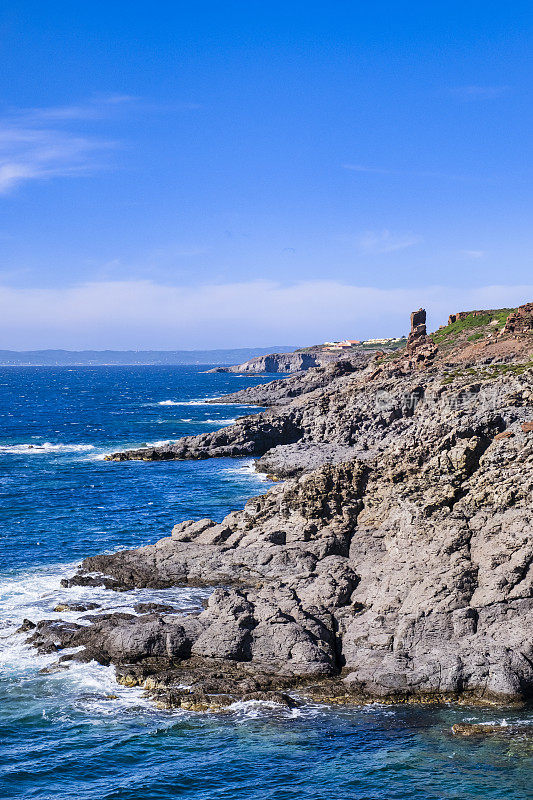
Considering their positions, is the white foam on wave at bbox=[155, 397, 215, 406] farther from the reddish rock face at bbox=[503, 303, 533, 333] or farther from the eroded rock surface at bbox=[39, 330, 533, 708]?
the eroded rock surface at bbox=[39, 330, 533, 708]

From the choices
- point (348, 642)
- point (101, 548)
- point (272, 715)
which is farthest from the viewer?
point (101, 548)

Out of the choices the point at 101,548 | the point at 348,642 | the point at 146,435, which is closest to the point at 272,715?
the point at 348,642

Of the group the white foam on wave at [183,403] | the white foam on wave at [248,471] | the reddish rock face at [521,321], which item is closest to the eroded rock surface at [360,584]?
the white foam on wave at [248,471]

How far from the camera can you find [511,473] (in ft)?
102

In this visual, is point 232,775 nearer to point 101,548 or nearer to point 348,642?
point 348,642

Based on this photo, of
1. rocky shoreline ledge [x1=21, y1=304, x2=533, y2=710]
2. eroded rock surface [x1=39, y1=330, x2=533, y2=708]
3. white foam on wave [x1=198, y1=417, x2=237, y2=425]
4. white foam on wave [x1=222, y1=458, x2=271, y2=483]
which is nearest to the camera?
rocky shoreline ledge [x1=21, y1=304, x2=533, y2=710]

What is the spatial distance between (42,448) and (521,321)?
70922 mm

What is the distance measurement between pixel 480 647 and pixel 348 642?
4.91 m

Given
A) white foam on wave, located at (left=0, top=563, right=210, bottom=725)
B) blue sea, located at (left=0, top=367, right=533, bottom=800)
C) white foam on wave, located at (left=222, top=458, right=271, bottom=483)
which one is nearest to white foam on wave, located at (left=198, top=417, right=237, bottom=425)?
white foam on wave, located at (left=222, top=458, right=271, bottom=483)

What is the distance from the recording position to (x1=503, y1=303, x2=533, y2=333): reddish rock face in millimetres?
104550

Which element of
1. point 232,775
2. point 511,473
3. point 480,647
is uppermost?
point 511,473

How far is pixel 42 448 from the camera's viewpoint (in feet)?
320

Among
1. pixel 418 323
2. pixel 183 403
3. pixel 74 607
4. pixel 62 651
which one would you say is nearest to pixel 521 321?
pixel 418 323

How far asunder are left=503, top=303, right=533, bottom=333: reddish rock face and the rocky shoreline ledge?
62.9 metres
